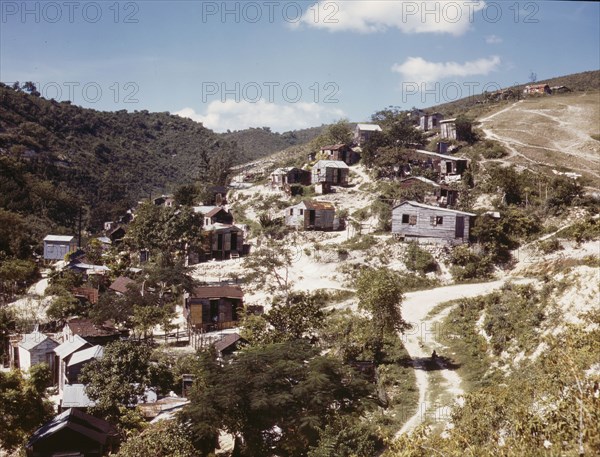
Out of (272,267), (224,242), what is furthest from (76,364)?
(224,242)

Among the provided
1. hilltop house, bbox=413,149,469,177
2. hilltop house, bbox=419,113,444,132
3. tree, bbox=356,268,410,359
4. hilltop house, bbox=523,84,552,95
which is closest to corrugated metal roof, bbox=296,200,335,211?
hilltop house, bbox=413,149,469,177

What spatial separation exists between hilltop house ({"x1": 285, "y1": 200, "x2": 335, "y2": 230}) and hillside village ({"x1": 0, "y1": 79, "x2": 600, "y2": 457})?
253mm

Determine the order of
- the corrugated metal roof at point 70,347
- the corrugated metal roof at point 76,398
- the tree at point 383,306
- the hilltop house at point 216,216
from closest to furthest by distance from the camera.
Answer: the corrugated metal roof at point 76,398, the tree at point 383,306, the corrugated metal roof at point 70,347, the hilltop house at point 216,216

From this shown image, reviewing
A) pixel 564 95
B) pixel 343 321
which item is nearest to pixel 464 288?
pixel 343 321

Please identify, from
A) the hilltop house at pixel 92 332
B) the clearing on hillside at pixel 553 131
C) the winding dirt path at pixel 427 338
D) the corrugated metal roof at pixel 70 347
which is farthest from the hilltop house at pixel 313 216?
the corrugated metal roof at pixel 70 347

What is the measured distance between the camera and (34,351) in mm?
30969

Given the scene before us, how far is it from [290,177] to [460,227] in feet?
94.8

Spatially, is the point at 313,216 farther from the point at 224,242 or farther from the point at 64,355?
the point at 64,355

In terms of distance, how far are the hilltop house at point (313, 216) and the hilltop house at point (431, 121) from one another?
41121mm

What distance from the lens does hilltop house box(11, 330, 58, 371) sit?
3097 cm

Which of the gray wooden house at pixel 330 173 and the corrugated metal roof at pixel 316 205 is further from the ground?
the gray wooden house at pixel 330 173

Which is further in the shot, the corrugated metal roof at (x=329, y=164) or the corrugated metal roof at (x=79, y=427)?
the corrugated metal roof at (x=329, y=164)

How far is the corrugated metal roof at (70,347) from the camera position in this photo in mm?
29938

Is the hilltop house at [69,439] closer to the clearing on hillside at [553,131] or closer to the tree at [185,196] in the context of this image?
the tree at [185,196]
